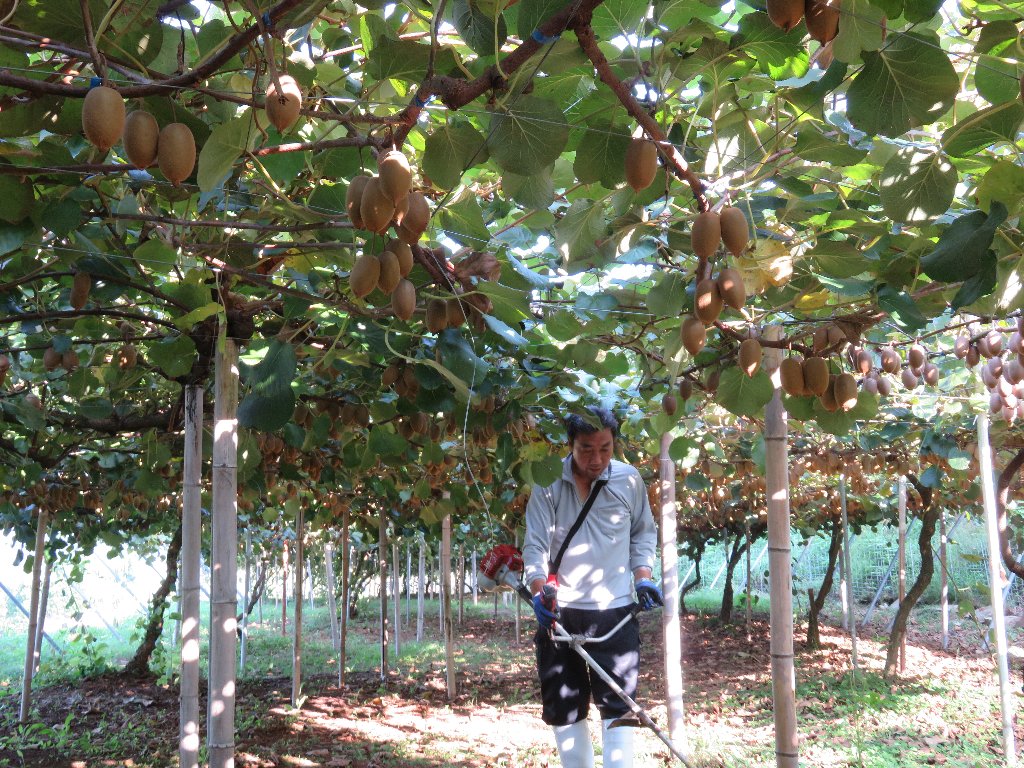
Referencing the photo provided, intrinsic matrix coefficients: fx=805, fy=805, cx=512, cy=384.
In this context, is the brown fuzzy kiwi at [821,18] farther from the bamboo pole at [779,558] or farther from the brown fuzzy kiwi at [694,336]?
the bamboo pole at [779,558]

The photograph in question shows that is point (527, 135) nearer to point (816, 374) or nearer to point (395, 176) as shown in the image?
point (395, 176)

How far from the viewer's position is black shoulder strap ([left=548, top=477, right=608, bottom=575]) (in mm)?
3211

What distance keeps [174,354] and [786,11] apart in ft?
6.78

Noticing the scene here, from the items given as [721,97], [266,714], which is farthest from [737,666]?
[721,97]

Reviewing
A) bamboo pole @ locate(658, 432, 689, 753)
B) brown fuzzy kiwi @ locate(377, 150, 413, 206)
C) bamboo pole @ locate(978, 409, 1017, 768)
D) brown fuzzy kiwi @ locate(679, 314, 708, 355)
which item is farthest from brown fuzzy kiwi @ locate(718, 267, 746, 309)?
bamboo pole @ locate(978, 409, 1017, 768)

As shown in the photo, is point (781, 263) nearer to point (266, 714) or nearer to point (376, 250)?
point (376, 250)

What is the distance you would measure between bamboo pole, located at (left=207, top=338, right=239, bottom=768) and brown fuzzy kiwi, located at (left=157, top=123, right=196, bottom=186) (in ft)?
4.58

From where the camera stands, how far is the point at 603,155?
1.35 m

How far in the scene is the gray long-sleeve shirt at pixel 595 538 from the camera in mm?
3180

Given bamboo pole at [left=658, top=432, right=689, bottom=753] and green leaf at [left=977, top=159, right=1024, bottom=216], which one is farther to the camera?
bamboo pole at [left=658, top=432, right=689, bottom=753]

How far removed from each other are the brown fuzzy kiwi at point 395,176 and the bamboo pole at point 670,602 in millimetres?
3382

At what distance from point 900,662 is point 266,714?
6056 mm

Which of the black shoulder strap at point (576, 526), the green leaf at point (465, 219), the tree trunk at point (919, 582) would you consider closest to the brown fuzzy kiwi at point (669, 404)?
the black shoulder strap at point (576, 526)

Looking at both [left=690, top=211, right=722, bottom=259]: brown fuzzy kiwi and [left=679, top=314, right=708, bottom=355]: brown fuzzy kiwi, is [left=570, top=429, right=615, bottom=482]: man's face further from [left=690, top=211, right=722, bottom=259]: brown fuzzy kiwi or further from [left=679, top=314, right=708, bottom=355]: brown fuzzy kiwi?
[left=690, top=211, right=722, bottom=259]: brown fuzzy kiwi
